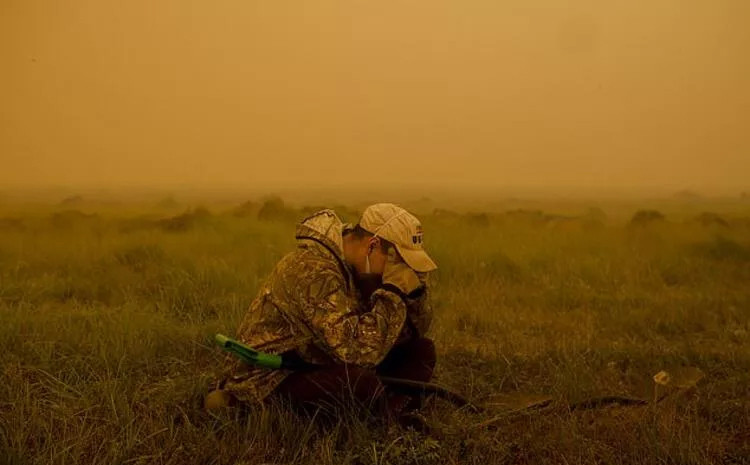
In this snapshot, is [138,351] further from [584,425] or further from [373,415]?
[584,425]

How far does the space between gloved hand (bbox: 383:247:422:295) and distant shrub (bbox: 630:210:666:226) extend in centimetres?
546

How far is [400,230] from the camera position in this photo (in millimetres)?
2055

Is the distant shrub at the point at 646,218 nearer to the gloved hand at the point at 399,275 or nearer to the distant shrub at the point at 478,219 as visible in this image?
the distant shrub at the point at 478,219

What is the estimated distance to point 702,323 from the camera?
385cm

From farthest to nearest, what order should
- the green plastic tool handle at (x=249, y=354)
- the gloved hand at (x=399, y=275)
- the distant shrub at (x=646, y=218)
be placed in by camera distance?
1. the distant shrub at (x=646, y=218)
2. the gloved hand at (x=399, y=275)
3. the green plastic tool handle at (x=249, y=354)

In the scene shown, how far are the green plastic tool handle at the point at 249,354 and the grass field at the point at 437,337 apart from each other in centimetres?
20

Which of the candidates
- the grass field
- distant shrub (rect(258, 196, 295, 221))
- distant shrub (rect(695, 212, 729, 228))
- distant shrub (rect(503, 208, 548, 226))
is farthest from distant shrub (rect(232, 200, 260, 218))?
distant shrub (rect(695, 212, 729, 228))

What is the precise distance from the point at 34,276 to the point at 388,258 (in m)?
3.60

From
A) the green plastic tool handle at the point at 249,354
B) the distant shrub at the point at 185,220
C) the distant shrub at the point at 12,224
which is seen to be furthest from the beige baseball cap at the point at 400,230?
the distant shrub at the point at 12,224

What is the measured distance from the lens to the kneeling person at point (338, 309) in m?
1.98

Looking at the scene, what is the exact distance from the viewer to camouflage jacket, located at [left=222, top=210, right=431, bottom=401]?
1972 millimetres

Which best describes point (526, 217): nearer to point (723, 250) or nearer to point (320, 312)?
point (723, 250)

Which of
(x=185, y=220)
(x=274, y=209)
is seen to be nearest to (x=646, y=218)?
(x=274, y=209)

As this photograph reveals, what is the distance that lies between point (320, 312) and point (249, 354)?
0.81ft
